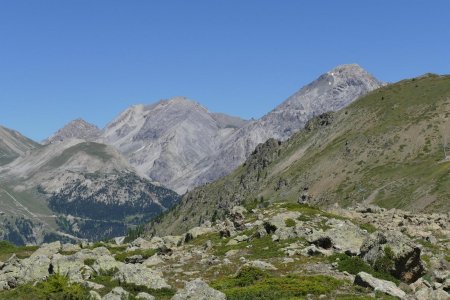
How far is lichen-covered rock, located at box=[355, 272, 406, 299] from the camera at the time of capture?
32.2 meters

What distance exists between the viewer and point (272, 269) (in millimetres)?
43719

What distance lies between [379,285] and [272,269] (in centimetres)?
1181

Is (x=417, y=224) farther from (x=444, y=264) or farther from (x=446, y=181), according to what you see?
(x=446, y=181)

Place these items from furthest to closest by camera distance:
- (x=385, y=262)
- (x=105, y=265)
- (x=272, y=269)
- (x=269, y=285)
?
(x=105, y=265) → (x=272, y=269) → (x=385, y=262) → (x=269, y=285)

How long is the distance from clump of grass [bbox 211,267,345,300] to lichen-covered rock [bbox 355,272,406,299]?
160cm

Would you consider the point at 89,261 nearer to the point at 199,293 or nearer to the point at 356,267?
the point at 199,293

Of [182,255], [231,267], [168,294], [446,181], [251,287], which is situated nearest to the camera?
[251,287]

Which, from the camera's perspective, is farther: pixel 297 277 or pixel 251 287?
pixel 297 277

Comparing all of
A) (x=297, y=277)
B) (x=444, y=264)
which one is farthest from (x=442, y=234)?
(x=297, y=277)

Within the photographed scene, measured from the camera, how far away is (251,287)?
112ft

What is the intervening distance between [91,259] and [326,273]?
25.6 meters

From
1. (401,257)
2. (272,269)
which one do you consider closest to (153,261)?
(272,269)

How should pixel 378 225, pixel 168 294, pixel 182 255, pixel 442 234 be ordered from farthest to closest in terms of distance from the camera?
1. pixel 378 225
2. pixel 442 234
3. pixel 182 255
4. pixel 168 294

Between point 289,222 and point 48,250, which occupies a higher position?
point 289,222
